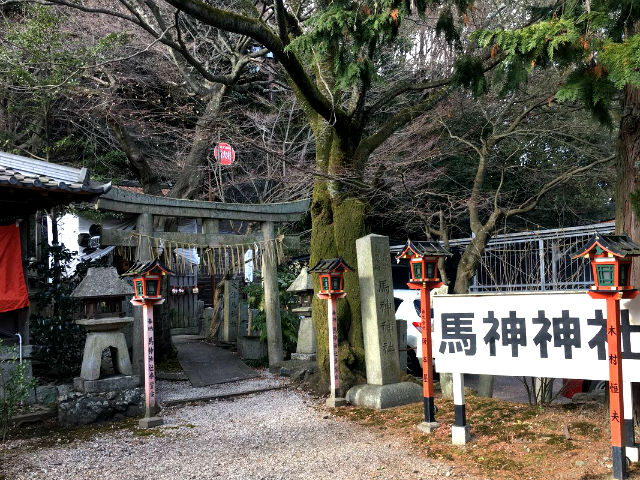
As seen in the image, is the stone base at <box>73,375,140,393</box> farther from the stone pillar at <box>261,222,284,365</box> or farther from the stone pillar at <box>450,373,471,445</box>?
the stone pillar at <box>450,373,471,445</box>

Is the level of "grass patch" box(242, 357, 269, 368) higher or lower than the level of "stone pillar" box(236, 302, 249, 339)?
lower

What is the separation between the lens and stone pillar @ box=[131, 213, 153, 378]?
10023 mm

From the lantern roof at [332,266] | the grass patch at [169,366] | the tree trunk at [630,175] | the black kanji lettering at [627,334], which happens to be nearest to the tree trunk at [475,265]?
the lantern roof at [332,266]

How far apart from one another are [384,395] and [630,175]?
4.33 metres

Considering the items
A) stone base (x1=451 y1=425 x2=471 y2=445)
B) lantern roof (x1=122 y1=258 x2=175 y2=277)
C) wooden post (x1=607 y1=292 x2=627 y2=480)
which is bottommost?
stone base (x1=451 y1=425 x2=471 y2=445)

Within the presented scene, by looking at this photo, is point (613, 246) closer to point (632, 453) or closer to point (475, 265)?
point (632, 453)

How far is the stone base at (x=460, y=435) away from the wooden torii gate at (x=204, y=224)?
240 inches

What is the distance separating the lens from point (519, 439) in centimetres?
588

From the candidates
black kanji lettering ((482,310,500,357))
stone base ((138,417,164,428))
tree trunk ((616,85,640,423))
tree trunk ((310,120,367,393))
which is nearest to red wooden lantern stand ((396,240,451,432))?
black kanji lettering ((482,310,500,357))

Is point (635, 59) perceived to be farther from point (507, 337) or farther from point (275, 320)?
point (275, 320)

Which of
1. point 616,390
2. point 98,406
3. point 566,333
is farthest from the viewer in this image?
point 98,406

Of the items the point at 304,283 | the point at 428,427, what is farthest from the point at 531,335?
the point at 304,283

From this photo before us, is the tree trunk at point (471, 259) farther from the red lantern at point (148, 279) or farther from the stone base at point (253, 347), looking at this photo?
the stone base at point (253, 347)

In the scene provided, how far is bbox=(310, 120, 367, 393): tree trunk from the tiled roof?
3495mm
